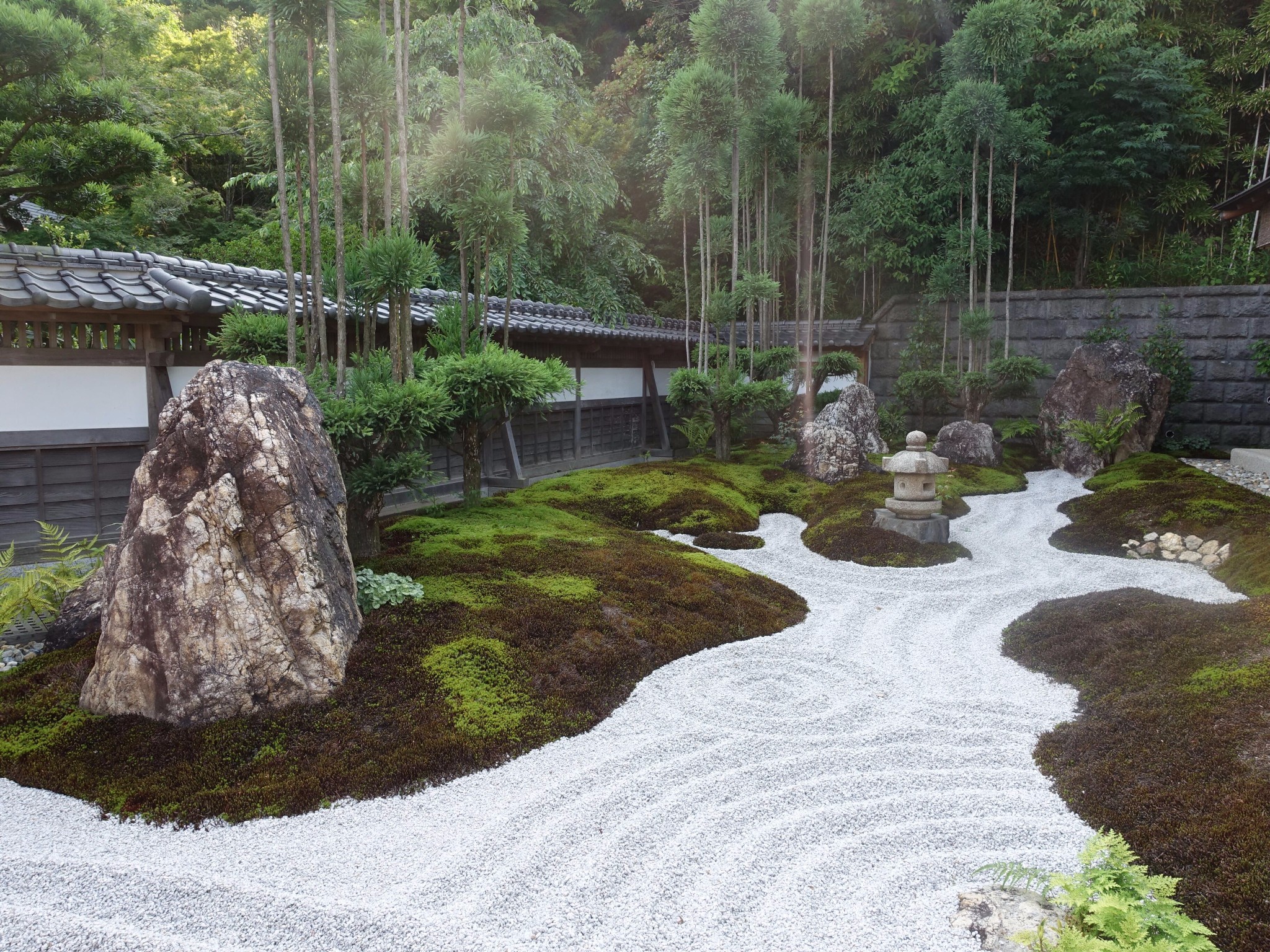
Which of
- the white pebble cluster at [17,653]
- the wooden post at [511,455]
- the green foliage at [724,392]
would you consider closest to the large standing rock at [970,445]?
the green foliage at [724,392]

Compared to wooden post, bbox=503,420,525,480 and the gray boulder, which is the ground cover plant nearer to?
the gray boulder

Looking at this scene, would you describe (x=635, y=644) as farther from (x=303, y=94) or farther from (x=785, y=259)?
(x=785, y=259)

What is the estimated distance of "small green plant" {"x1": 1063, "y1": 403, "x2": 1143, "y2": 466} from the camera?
13617mm

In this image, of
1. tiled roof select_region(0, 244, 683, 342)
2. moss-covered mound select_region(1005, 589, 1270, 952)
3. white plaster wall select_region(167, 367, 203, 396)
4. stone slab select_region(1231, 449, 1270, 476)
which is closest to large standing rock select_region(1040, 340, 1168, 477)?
stone slab select_region(1231, 449, 1270, 476)

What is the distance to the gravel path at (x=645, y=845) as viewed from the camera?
131 inches

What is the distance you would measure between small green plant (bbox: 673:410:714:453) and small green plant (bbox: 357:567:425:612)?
31.1 feet

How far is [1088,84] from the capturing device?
1703 centimetres

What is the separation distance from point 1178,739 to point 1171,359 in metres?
13.9

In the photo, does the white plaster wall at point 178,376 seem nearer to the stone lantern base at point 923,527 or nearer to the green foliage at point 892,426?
the stone lantern base at point 923,527

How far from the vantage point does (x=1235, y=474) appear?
12.9 metres

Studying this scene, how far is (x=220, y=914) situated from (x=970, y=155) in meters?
17.4

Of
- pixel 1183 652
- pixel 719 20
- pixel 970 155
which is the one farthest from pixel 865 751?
→ pixel 970 155

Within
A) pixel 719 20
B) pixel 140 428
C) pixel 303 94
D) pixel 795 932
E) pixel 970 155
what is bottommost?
pixel 795 932

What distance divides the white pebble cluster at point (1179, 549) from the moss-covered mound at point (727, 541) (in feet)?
14.5
